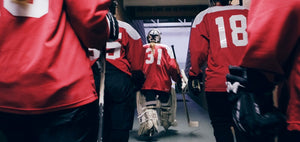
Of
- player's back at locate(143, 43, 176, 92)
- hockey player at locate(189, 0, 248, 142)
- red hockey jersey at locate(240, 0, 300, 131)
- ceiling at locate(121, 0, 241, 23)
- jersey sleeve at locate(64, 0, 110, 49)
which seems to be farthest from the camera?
ceiling at locate(121, 0, 241, 23)

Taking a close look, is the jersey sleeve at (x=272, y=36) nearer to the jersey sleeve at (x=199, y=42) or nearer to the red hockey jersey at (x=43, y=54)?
the red hockey jersey at (x=43, y=54)

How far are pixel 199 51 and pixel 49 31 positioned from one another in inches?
62.8

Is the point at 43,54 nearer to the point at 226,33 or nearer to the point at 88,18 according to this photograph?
the point at 88,18

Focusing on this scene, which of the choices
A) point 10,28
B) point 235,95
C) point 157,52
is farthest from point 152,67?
point 10,28

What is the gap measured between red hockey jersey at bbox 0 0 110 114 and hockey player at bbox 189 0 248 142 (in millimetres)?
1372

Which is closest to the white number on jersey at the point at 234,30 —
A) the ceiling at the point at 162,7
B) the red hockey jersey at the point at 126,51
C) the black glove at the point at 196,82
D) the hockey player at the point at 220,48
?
the hockey player at the point at 220,48

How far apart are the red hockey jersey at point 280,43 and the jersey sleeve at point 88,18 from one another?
0.59 metres

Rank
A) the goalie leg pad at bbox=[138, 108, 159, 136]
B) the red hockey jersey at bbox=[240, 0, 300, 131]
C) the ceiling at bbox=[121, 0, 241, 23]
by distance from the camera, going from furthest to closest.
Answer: the ceiling at bbox=[121, 0, 241, 23] → the goalie leg pad at bbox=[138, 108, 159, 136] → the red hockey jersey at bbox=[240, 0, 300, 131]

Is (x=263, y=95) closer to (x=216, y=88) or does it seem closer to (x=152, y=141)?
(x=216, y=88)

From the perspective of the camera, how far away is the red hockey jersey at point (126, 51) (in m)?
2.27

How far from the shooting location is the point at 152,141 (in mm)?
3627

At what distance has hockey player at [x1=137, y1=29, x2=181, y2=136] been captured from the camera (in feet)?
12.5

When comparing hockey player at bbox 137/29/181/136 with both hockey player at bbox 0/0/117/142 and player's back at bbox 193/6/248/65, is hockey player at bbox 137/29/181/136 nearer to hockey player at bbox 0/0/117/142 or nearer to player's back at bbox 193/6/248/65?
Answer: player's back at bbox 193/6/248/65

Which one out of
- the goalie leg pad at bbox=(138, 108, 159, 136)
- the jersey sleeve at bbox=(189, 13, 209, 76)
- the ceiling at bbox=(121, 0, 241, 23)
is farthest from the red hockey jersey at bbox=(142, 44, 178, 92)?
the ceiling at bbox=(121, 0, 241, 23)
